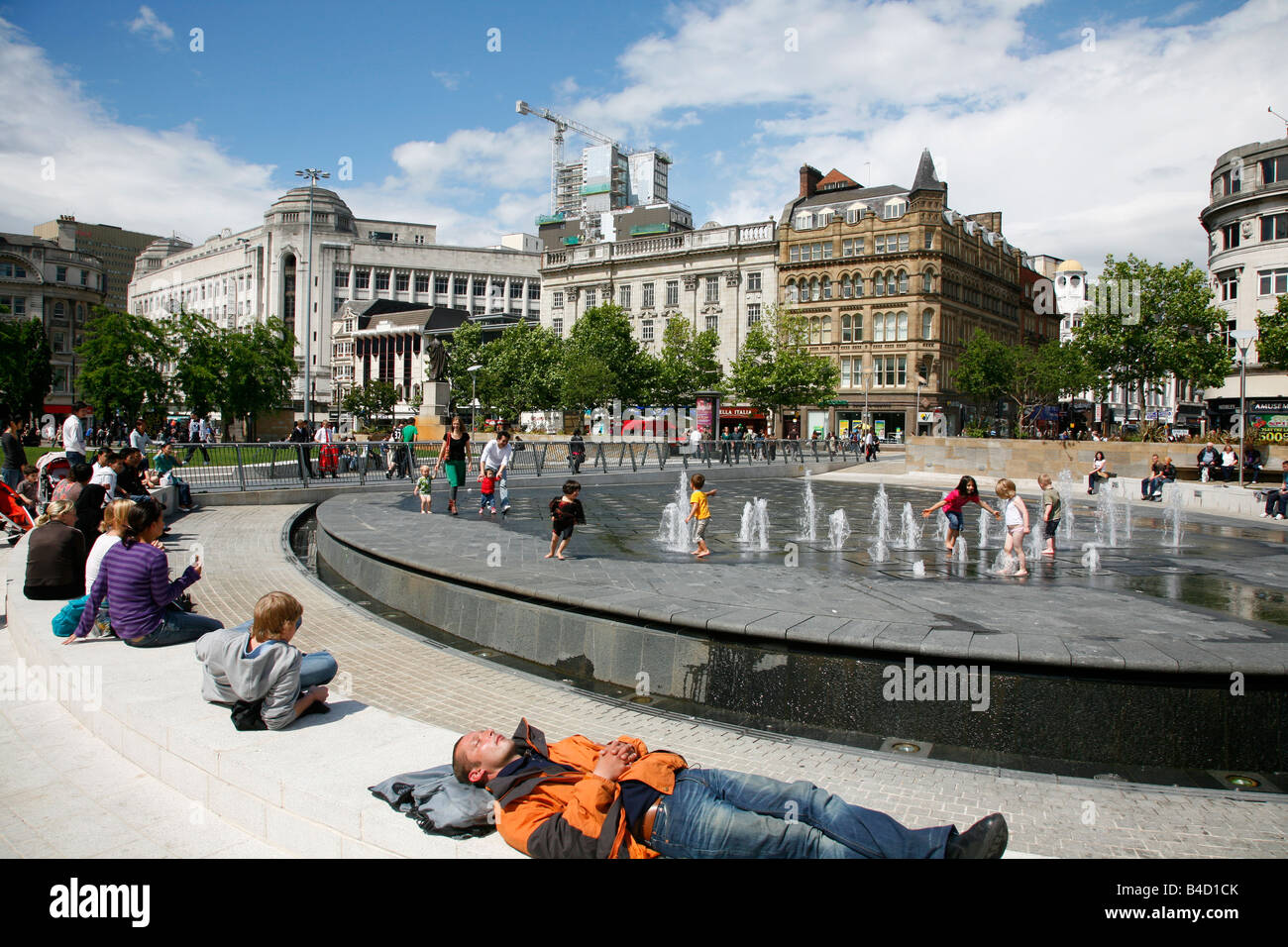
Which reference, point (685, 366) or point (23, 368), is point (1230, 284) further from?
point (23, 368)

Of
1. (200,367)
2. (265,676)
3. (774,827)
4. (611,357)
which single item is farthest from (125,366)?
(774,827)

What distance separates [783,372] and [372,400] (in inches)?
2502

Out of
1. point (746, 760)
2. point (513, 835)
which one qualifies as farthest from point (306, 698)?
point (746, 760)

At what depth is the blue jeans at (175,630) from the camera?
6480 mm

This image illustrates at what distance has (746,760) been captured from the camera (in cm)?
557

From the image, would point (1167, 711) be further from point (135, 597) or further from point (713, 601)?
point (135, 597)

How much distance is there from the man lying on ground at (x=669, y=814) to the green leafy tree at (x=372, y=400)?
104 m

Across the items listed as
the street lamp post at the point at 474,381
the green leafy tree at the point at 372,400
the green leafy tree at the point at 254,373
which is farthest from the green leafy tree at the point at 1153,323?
the green leafy tree at the point at 372,400

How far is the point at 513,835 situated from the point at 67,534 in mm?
6853

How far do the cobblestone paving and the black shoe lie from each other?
44.4 inches

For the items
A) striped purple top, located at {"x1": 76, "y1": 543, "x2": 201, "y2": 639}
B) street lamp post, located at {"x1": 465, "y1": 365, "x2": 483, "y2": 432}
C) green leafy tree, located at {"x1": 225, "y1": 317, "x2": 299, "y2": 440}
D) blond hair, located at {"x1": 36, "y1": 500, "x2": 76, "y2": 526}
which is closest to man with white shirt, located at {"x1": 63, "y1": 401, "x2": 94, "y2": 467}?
blond hair, located at {"x1": 36, "y1": 500, "x2": 76, "y2": 526}

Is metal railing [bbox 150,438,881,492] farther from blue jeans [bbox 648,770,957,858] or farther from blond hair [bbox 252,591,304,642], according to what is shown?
blue jeans [bbox 648,770,957,858]

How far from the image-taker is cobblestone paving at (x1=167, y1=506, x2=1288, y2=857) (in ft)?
14.7

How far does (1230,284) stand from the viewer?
53.2m
